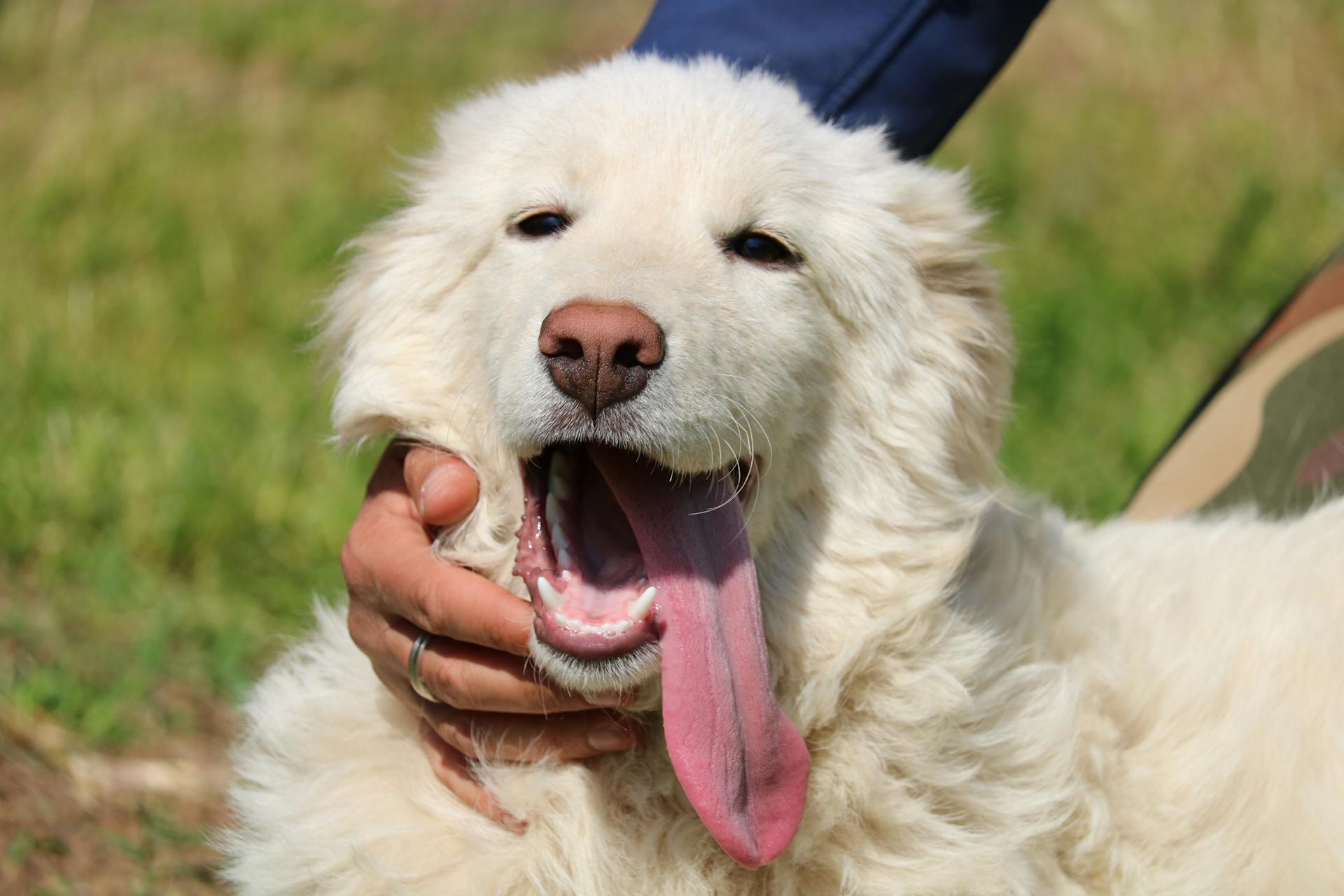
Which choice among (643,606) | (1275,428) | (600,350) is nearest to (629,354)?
(600,350)

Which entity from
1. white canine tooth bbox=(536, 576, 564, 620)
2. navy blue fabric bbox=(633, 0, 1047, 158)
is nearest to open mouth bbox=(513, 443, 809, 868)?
white canine tooth bbox=(536, 576, 564, 620)

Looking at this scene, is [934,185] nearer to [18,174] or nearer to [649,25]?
[649,25]

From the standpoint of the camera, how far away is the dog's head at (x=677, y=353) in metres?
2.50

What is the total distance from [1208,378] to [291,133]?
19.7ft

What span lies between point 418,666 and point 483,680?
0.54ft

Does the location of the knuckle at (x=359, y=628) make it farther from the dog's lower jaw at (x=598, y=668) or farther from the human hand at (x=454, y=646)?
the dog's lower jaw at (x=598, y=668)

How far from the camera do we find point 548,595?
2531 mm

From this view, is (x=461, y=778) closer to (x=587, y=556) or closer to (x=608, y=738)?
(x=608, y=738)

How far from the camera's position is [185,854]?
366 centimetres

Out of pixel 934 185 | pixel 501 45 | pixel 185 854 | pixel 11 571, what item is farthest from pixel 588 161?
pixel 501 45

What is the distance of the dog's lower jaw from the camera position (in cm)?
249

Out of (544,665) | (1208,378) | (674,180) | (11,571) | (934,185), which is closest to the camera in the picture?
(544,665)

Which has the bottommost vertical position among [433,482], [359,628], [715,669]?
[359,628]

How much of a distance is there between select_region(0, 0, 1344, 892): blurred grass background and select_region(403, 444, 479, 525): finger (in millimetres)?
383
